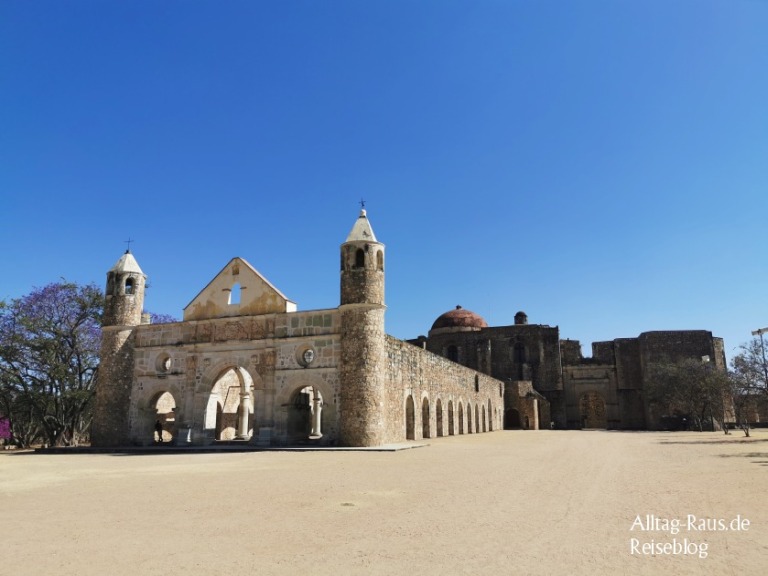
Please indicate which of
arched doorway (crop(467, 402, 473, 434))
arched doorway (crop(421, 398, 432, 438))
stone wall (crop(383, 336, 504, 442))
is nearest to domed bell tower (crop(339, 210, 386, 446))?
stone wall (crop(383, 336, 504, 442))

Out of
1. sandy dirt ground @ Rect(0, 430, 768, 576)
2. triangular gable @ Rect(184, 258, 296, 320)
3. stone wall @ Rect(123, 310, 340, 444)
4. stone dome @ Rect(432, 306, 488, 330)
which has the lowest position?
sandy dirt ground @ Rect(0, 430, 768, 576)

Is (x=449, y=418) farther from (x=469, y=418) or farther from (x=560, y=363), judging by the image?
(x=560, y=363)

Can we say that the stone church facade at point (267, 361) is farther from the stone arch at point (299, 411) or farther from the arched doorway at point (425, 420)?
the arched doorway at point (425, 420)

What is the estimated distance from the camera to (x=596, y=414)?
176 feet

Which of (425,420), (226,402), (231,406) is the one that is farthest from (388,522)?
(231,406)

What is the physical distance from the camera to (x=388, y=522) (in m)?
6.48

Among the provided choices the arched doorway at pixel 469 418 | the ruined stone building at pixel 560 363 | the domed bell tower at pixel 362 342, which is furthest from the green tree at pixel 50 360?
the ruined stone building at pixel 560 363

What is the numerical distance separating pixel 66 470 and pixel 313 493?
7.47m

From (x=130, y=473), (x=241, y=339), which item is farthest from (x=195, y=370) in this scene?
(x=130, y=473)

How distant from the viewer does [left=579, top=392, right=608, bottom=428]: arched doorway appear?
53.0 meters

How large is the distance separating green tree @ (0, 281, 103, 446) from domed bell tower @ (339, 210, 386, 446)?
13.5m

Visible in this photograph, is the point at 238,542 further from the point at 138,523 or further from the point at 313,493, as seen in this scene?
the point at 313,493

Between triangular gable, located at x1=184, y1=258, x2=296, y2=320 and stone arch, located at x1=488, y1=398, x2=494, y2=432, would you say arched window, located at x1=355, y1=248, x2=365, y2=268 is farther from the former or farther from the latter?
stone arch, located at x1=488, y1=398, x2=494, y2=432

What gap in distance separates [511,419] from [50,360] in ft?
109
